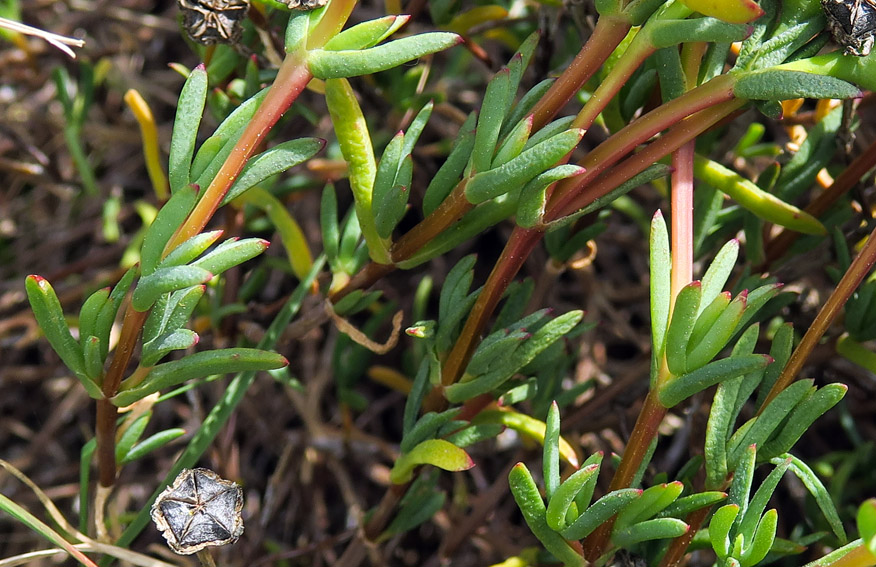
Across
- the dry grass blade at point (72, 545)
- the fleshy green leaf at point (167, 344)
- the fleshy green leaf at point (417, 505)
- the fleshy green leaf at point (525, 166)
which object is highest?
the fleshy green leaf at point (525, 166)

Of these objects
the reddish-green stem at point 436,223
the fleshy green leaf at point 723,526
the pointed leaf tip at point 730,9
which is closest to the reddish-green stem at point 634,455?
the fleshy green leaf at point 723,526

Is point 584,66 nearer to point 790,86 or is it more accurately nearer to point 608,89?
point 608,89

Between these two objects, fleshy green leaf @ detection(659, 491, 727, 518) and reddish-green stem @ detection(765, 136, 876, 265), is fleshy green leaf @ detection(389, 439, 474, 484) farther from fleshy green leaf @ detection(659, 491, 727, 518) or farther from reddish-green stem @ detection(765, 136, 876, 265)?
reddish-green stem @ detection(765, 136, 876, 265)

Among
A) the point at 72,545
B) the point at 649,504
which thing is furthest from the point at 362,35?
the point at 72,545

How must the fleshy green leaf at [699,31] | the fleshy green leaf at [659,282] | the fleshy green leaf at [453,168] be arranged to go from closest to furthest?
the fleshy green leaf at [699,31], the fleshy green leaf at [659,282], the fleshy green leaf at [453,168]

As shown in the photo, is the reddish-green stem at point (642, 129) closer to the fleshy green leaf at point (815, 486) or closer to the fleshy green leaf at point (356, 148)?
the fleshy green leaf at point (356, 148)

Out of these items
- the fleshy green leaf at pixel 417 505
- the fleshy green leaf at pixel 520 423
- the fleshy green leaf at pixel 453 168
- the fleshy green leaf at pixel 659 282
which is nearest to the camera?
the fleshy green leaf at pixel 659 282

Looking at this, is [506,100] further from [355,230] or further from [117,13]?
[117,13]
